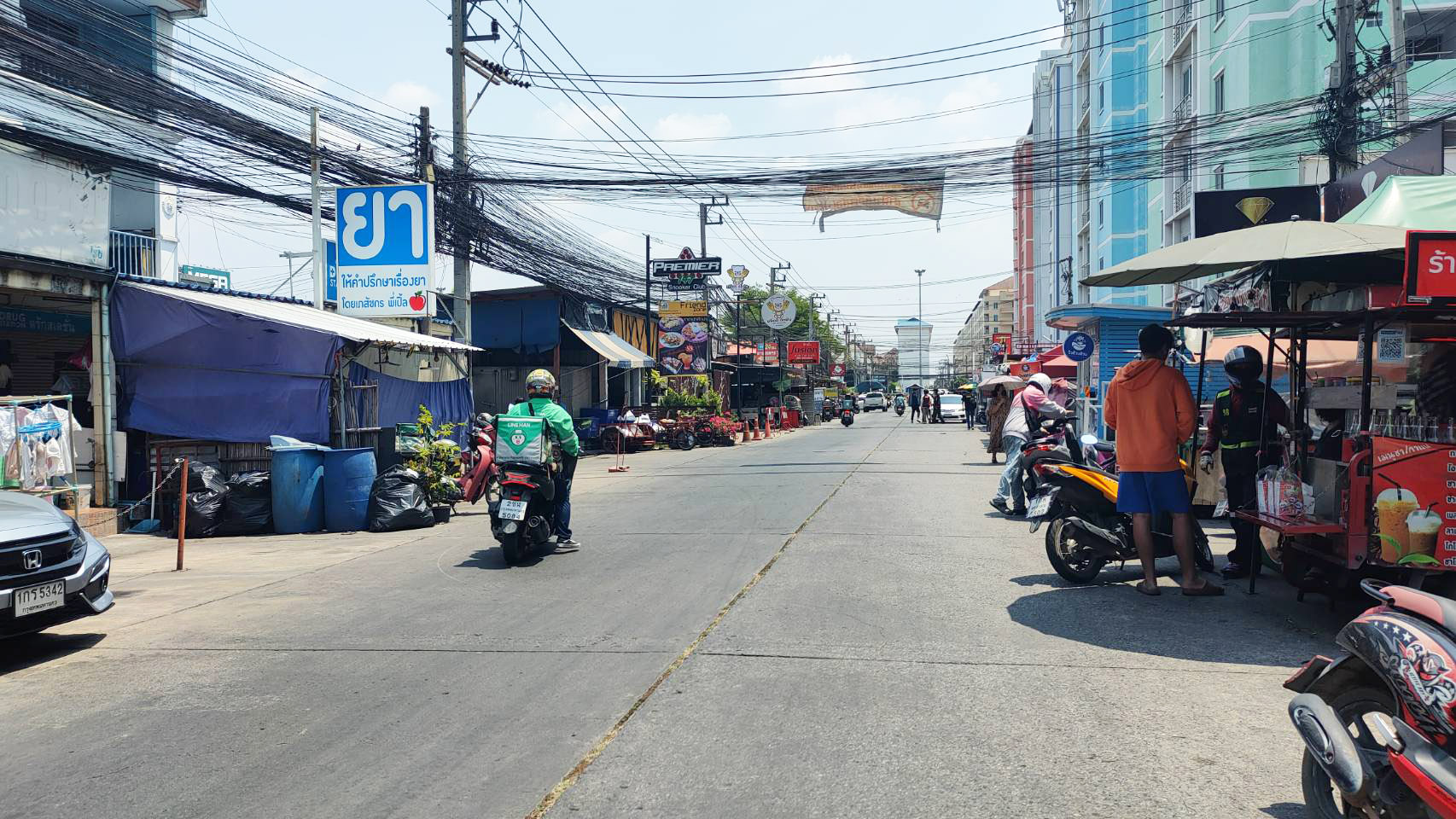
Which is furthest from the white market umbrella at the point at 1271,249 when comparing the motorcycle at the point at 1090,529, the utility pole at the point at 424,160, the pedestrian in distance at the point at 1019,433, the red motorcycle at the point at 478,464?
the utility pole at the point at 424,160

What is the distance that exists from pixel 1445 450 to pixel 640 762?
15.8ft

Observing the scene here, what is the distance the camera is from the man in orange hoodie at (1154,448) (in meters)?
7.09

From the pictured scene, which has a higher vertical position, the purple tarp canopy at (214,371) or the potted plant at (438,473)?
the purple tarp canopy at (214,371)

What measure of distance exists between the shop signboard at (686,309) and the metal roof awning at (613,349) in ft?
6.30

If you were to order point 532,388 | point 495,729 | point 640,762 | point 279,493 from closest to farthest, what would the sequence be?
1. point 640,762
2. point 495,729
3. point 532,388
4. point 279,493

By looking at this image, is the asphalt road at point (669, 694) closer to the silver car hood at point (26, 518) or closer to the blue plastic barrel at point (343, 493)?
the silver car hood at point (26, 518)

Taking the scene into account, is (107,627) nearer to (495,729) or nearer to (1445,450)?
(495,729)

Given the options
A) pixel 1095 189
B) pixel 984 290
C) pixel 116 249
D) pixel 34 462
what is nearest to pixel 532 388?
pixel 34 462

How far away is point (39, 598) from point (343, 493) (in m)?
6.25

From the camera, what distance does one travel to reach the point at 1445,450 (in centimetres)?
566

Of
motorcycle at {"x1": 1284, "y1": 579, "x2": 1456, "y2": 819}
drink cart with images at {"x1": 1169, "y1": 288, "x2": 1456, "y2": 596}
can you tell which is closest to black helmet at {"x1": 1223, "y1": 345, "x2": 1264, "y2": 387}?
drink cart with images at {"x1": 1169, "y1": 288, "x2": 1456, "y2": 596}

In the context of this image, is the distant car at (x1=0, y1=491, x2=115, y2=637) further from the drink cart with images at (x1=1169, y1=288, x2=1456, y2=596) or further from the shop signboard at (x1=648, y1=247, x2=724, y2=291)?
the shop signboard at (x1=648, y1=247, x2=724, y2=291)

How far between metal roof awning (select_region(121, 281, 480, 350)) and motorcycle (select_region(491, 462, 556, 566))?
5602 mm

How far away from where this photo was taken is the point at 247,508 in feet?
39.8
